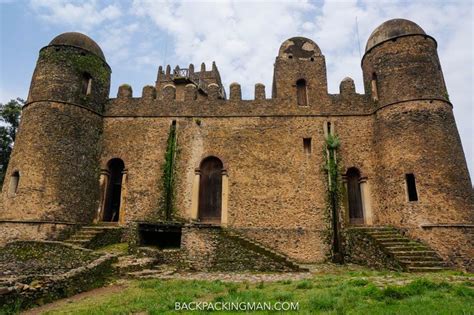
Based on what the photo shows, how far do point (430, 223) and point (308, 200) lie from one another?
A: 5.11 metres

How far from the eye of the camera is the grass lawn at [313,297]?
5.95 m

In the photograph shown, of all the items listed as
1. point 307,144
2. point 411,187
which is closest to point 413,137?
point 411,187

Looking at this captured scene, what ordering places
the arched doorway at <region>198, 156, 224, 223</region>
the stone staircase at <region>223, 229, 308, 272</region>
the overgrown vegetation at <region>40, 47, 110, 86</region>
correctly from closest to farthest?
the stone staircase at <region>223, 229, 308, 272</region> < the overgrown vegetation at <region>40, 47, 110, 86</region> < the arched doorway at <region>198, 156, 224, 223</region>

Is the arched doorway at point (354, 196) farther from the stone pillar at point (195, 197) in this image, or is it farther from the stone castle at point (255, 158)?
the stone pillar at point (195, 197)

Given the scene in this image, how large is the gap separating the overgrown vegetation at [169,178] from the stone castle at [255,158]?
0.06 metres

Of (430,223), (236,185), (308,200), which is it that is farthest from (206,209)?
(430,223)

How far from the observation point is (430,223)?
13047mm

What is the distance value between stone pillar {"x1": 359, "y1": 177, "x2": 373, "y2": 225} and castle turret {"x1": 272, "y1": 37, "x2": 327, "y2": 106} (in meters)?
4.86

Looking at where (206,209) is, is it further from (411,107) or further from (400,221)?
(411,107)

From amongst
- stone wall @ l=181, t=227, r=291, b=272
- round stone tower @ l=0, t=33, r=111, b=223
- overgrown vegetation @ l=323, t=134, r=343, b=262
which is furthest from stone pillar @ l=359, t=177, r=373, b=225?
round stone tower @ l=0, t=33, r=111, b=223

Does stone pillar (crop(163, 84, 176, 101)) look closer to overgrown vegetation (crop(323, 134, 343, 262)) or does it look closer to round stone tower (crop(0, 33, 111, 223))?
round stone tower (crop(0, 33, 111, 223))

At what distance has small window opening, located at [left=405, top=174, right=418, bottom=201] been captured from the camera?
13969mm

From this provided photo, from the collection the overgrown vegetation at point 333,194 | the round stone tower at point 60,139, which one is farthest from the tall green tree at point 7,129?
the overgrown vegetation at point 333,194

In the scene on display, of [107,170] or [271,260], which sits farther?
[107,170]
